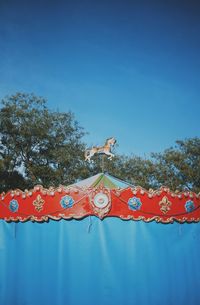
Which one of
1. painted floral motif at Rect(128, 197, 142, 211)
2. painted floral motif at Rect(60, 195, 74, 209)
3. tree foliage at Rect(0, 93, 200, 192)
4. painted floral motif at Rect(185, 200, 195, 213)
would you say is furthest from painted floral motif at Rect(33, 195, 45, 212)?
tree foliage at Rect(0, 93, 200, 192)

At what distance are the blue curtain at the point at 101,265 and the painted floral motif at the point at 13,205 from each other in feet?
1.71

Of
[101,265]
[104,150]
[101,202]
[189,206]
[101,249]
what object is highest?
[104,150]

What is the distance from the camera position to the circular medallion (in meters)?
6.61

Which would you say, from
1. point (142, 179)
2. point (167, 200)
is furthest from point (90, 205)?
point (142, 179)

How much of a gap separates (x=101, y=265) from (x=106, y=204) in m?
1.38

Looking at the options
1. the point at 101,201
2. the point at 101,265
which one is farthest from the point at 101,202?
the point at 101,265

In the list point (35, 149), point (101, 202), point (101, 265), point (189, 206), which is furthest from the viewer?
point (35, 149)

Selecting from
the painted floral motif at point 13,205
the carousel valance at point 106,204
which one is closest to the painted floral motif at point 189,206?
the carousel valance at point 106,204

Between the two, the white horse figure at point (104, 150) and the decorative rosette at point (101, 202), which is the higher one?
the white horse figure at point (104, 150)

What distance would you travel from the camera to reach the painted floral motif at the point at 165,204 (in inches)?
271

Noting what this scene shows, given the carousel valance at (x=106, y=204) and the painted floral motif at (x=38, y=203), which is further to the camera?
the painted floral motif at (x=38, y=203)

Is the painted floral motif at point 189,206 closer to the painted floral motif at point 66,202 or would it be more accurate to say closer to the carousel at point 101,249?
the carousel at point 101,249

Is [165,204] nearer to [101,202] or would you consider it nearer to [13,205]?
[101,202]

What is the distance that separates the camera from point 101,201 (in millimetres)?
6633
